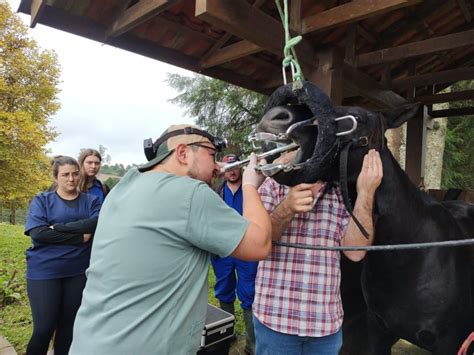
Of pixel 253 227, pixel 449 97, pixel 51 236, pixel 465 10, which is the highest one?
pixel 465 10

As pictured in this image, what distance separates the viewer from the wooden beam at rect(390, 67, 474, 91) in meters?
3.77

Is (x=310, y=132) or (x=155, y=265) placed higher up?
(x=310, y=132)

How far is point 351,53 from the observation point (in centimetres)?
326

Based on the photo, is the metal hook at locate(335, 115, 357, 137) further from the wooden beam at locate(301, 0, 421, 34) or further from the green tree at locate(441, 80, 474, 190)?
the green tree at locate(441, 80, 474, 190)

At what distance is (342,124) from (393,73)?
4.26 m

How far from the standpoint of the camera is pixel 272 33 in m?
2.44

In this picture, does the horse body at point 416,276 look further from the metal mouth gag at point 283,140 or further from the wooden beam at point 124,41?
the wooden beam at point 124,41

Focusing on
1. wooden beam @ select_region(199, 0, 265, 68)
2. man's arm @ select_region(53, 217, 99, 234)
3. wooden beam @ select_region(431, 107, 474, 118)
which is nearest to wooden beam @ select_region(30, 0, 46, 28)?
wooden beam @ select_region(199, 0, 265, 68)

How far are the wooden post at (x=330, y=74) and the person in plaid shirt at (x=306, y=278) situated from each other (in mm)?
1534

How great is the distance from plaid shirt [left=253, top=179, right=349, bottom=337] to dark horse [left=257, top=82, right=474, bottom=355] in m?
0.18

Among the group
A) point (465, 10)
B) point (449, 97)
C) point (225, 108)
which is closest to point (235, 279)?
point (465, 10)

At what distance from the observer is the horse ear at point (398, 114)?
151 centimetres

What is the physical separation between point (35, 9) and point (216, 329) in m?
2.83

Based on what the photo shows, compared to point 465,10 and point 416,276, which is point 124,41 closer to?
point 416,276
